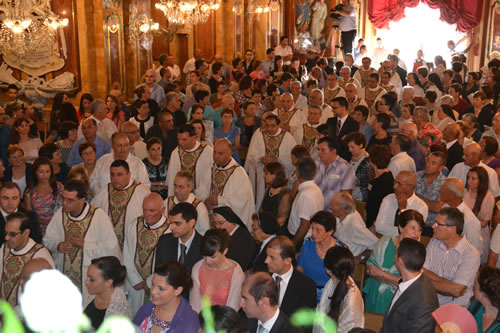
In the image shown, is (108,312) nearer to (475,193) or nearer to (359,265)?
(359,265)

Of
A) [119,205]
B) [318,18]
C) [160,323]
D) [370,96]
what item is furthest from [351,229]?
[318,18]

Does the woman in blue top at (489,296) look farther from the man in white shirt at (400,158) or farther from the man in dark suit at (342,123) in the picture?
the man in dark suit at (342,123)

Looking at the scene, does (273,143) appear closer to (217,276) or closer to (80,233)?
(80,233)

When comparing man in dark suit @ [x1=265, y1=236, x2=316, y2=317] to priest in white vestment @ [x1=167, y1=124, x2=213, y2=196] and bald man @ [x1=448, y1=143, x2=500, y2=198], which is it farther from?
bald man @ [x1=448, y1=143, x2=500, y2=198]

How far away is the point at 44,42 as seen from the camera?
42.7ft

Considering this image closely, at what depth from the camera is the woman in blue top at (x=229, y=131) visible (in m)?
9.19

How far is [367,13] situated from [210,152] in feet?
63.7

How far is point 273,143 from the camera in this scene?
874 centimetres

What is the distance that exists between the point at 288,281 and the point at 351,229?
4.26 feet

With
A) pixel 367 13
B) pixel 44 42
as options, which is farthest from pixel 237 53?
pixel 44 42

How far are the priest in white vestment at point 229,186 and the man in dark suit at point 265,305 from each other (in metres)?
3.15

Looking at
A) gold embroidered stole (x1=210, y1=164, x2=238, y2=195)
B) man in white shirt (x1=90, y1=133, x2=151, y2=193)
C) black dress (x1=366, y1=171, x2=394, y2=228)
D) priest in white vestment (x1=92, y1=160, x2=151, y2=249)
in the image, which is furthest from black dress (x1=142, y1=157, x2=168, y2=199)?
black dress (x1=366, y1=171, x2=394, y2=228)

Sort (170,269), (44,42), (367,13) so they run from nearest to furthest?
(170,269)
(44,42)
(367,13)

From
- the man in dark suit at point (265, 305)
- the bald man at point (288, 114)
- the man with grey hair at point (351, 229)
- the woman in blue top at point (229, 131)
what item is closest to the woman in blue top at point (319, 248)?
the man with grey hair at point (351, 229)
